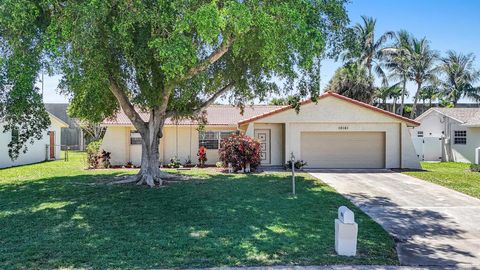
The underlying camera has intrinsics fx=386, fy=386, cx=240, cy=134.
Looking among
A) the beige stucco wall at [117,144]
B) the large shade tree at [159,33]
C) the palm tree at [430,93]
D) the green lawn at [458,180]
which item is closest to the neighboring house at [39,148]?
the beige stucco wall at [117,144]

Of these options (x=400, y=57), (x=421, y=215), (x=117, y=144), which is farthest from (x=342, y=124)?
(x=400, y=57)

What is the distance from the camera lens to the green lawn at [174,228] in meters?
6.67

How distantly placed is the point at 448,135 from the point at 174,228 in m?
26.0

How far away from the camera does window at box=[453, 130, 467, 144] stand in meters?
27.1

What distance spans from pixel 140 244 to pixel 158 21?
5.44 meters

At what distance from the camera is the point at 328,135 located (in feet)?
74.9

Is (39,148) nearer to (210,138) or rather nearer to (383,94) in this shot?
(210,138)

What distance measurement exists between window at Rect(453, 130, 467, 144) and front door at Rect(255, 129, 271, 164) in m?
14.3

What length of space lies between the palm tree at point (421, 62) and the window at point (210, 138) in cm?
2290

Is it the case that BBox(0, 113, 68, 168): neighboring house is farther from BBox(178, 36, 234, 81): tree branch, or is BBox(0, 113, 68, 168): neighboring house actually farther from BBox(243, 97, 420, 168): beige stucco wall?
BBox(178, 36, 234, 81): tree branch

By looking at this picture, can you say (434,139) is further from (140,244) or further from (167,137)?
(140,244)

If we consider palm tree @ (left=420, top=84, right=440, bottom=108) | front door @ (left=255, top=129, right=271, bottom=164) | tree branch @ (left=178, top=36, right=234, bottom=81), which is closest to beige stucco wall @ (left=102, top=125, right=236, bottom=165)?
front door @ (left=255, top=129, right=271, bottom=164)

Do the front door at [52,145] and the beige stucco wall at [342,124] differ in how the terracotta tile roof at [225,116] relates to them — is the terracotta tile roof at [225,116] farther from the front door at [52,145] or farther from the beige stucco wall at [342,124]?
the front door at [52,145]

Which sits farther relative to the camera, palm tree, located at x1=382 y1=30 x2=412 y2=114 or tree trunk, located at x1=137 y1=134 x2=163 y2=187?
palm tree, located at x1=382 y1=30 x2=412 y2=114
